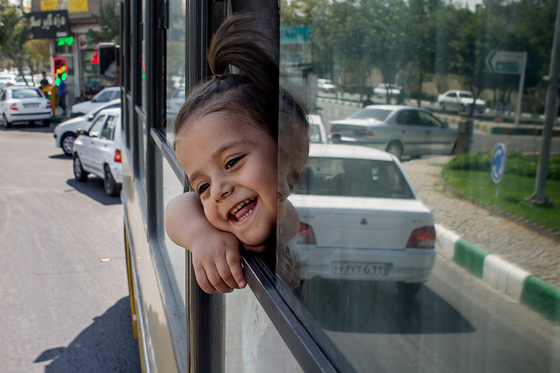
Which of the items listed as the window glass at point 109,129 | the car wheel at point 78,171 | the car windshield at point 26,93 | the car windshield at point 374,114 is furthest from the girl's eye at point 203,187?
the car windshield at point 26,93

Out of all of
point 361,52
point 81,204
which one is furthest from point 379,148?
point 81,204

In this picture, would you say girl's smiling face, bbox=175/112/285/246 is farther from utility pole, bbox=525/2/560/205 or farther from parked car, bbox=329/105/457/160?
utility pole, bbox=525/2/560/205

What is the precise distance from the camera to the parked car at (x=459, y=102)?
365mm

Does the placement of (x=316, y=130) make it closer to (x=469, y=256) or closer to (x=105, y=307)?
(x=469, y=256)

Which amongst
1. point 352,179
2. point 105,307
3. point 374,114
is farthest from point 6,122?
point 374,114

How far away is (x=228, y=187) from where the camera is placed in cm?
87

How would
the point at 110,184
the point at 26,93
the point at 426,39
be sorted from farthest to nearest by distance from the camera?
the point at 26,93 → the point at 110,184 → the point at 426,39

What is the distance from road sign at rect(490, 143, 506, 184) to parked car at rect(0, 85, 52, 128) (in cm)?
2046

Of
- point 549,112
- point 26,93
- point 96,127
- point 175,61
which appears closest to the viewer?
point 549,112

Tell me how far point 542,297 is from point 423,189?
0.15 meters

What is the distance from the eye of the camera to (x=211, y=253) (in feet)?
2.95

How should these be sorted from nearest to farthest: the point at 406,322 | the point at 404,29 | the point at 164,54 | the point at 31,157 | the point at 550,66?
the point at 550,66 < the point at 404,29 < the point at 406,322 < the point at 164,54 < the point at 31,157

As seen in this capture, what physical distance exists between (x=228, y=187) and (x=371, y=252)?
332 mm

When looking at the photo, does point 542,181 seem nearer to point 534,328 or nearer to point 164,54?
point 534,328
